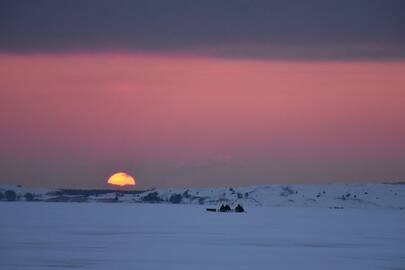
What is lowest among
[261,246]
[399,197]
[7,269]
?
[7,269]

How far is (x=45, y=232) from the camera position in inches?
2047

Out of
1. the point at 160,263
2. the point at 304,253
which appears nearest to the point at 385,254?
the point at 304,253

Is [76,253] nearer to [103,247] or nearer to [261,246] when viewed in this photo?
[103,247]

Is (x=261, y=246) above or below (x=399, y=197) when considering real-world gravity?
below

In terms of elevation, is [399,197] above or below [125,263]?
above

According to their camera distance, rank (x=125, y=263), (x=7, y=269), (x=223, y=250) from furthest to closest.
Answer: (x=223, y=250), (x=125, y=263), (x=7, y=269)

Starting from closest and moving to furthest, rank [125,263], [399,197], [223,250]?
[125,263]
[223,250]
[399,197]

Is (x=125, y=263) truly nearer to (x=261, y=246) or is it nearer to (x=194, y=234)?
(x=261, y=246)

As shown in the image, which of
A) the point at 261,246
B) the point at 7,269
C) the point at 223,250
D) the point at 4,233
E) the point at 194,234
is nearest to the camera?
the point at 7,269

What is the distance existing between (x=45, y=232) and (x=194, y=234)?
8517 millimetres

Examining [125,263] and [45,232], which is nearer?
[125,263]

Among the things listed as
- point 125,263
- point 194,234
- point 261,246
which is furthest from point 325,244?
point 125,263

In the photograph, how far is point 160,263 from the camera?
33875 mm

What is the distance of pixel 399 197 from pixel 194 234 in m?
148
